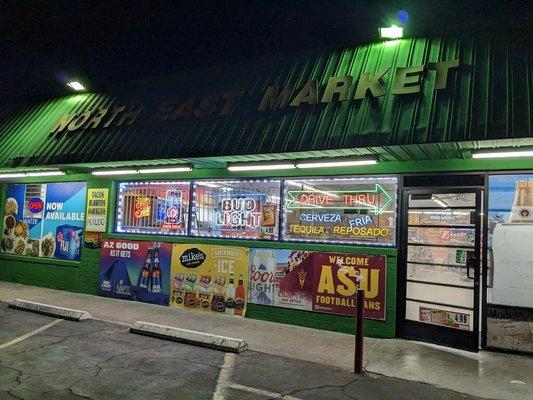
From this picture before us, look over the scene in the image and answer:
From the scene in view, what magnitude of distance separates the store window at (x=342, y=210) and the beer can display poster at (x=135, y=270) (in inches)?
128

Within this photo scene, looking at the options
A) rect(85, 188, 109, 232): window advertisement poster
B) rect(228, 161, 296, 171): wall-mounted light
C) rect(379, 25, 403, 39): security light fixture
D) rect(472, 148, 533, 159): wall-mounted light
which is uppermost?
rect(379, 25, 403, 39): security light fixture

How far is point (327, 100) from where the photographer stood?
7875 millimetres

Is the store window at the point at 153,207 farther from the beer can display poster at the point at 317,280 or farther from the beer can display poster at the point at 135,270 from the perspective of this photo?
the beer can display poster at the point at 317,280

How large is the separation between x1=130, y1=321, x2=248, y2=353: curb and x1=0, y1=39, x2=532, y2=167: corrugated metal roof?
3270 millimetres

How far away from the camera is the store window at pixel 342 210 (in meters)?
8.09

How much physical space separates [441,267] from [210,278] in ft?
15.6

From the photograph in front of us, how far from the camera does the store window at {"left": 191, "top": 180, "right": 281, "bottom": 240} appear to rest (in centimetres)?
916

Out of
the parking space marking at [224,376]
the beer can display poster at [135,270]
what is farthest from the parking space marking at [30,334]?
the parking space marking at [224,376]

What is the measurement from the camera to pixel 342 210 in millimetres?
8469

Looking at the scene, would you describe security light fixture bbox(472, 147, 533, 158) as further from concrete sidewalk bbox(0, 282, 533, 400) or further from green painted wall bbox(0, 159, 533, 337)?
concrete sidewalk bbox(0, 282, 533, 400)

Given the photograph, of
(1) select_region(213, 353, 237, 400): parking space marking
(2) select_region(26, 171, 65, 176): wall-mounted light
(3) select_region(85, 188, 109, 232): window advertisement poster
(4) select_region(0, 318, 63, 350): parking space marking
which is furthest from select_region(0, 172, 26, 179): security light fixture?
(1) select_region(213, 353, 237, 400): parking space marking

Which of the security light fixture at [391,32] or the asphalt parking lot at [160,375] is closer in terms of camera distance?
the asphalt parking lot at [160,375]

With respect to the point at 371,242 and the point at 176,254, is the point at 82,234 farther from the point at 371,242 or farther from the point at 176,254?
the point at 371,242

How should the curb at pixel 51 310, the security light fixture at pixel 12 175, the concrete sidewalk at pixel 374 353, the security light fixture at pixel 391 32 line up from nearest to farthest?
the concrete sidewalk at pixel 374 353, the security light fixture at pixel 391 32, the curb at pixel 51 310, the security light fixture at pixel 12 175
